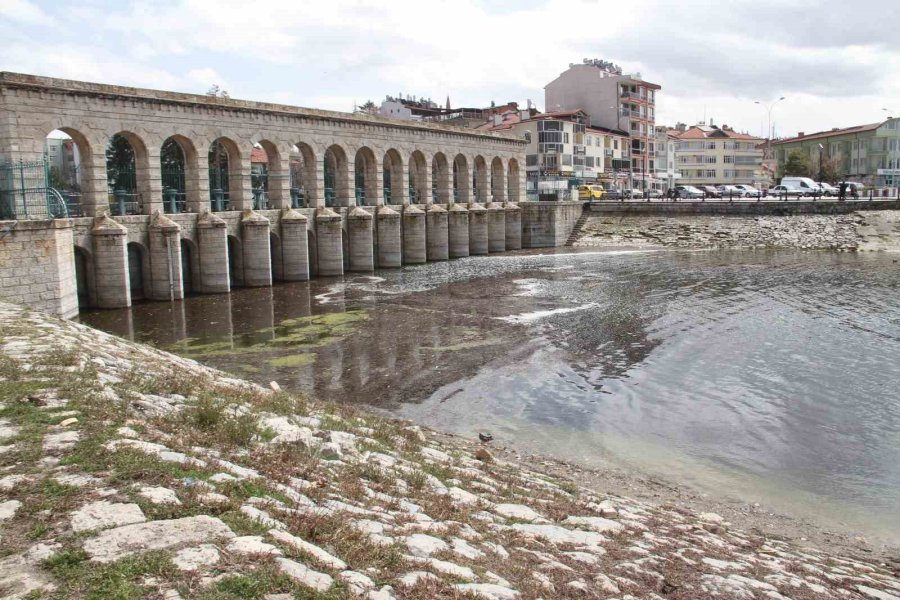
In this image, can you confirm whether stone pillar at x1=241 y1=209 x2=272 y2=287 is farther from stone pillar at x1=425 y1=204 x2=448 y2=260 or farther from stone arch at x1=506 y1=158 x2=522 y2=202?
stone arch at x1=506 y1=158 x2=522 y2=202

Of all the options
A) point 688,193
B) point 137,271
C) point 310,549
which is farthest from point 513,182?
point 310,549

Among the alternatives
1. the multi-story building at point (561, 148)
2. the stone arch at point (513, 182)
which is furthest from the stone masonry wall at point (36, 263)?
the multi-story building at point (561, 148)

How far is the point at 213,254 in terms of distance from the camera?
118 ft

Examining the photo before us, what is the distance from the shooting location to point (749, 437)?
15672 millimetres

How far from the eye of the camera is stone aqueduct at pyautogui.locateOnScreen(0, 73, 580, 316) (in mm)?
29969

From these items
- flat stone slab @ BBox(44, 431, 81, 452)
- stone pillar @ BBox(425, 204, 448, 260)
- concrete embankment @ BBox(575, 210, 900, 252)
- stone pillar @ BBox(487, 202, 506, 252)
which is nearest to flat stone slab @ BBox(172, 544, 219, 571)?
flat stone slab @ BBox(44, 431, 81, 452)

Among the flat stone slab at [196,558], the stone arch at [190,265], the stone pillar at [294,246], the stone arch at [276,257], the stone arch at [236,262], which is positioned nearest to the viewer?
the flat stone slab at [196,558]

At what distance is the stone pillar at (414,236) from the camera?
5078cm

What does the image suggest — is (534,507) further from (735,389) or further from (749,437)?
(735,389)

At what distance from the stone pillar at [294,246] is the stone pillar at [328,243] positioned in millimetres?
2165

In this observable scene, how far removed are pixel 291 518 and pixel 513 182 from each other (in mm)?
60924

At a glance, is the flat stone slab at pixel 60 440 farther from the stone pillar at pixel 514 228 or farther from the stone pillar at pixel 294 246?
the stone pillar at pixel 514 228

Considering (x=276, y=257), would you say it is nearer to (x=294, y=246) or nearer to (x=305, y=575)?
(x=294, y=246)

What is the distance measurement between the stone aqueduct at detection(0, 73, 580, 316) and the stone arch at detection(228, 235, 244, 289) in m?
0.07
